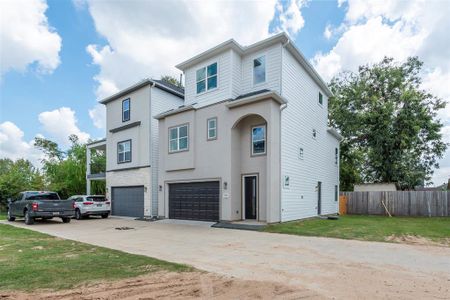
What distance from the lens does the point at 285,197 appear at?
1364 centimetres

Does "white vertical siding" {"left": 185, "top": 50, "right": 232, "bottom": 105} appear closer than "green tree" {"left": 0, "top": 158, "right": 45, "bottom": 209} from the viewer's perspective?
Yes

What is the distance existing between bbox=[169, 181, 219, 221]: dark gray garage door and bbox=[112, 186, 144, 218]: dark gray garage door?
121 inches

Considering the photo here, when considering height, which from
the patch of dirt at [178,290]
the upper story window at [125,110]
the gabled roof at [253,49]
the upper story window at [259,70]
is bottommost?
the patch of dirt at [178,290]

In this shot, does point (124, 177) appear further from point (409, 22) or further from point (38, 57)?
point (409, 22)

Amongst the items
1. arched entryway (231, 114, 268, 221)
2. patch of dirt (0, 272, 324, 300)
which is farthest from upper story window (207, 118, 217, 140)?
patch of dirt (0, 272, 324, 300)

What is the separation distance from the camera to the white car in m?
18.1

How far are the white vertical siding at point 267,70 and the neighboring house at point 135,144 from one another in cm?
607

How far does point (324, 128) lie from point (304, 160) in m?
4.40

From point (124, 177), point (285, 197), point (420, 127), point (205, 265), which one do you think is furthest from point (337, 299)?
point (420, 127)

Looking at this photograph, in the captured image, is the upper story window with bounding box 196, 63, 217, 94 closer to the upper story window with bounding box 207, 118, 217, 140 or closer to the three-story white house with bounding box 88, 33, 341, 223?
the three-story white house with bounding box 88, 33, 341, 223

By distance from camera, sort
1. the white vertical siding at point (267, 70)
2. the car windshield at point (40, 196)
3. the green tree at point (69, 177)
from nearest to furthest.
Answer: the white vertical siding at point (267, 70)
the car windshield at point (40, 196)
the green tree at point (69, 177)

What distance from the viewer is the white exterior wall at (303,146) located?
46.4 feet

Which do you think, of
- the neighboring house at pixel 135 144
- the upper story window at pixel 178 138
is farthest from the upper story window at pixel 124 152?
the upper story window at pixel 178 138

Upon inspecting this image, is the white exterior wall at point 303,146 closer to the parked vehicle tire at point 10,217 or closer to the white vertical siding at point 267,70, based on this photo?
the white vertical siding at point 267,70
